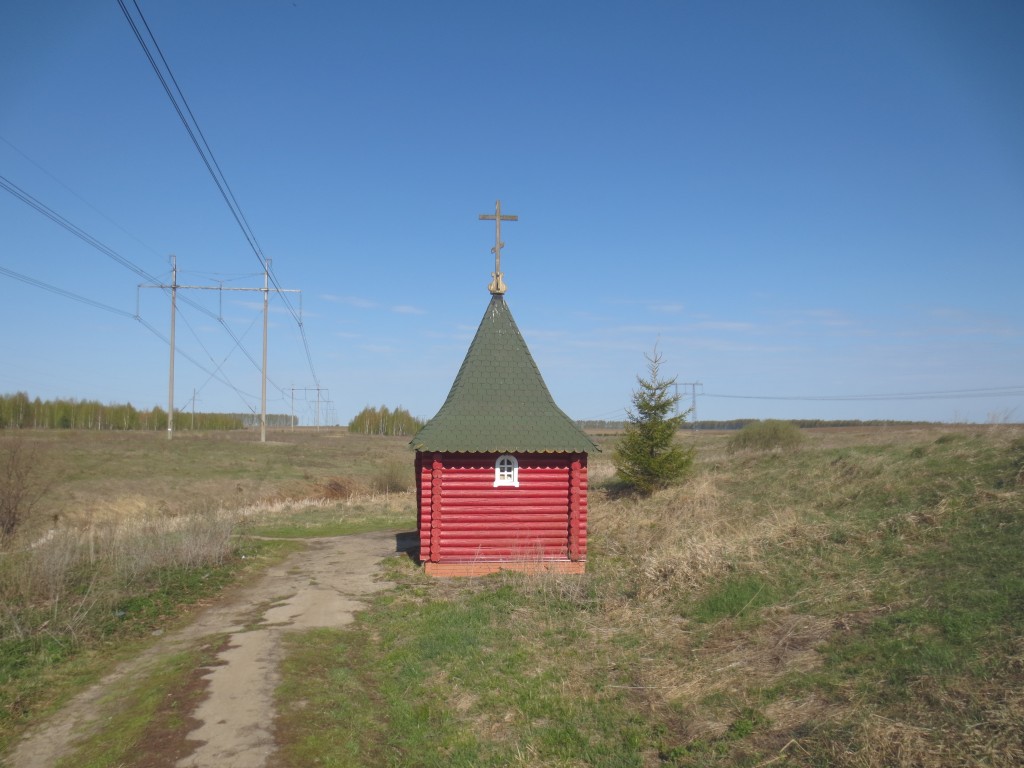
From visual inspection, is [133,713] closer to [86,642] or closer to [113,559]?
[86,642]

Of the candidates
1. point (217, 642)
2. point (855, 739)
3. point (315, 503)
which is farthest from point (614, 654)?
point (315, 503)

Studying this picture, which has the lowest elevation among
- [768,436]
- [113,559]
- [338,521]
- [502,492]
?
[338,521]

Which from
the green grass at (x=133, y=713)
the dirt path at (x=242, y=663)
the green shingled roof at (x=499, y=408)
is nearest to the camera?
the green grass at (x=133, y=713)

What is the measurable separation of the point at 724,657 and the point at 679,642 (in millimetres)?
1029

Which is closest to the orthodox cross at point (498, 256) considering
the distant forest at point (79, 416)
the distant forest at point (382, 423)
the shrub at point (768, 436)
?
the shrub at point (768, 436)

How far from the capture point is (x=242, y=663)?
9227mm

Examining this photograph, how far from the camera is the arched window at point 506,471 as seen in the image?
15.6 m

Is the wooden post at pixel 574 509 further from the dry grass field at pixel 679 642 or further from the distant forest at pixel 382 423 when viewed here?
the distant forest at pixel 382 423

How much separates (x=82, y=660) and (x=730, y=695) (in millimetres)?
8431

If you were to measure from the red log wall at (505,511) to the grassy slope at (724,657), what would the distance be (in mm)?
1234

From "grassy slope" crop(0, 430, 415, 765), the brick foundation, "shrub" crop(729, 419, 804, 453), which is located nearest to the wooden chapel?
the brick foundation

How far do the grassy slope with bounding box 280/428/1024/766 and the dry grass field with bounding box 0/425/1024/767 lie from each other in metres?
0.03

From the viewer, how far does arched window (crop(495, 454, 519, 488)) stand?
15.6 metres

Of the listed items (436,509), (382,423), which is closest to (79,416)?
(382,423)
